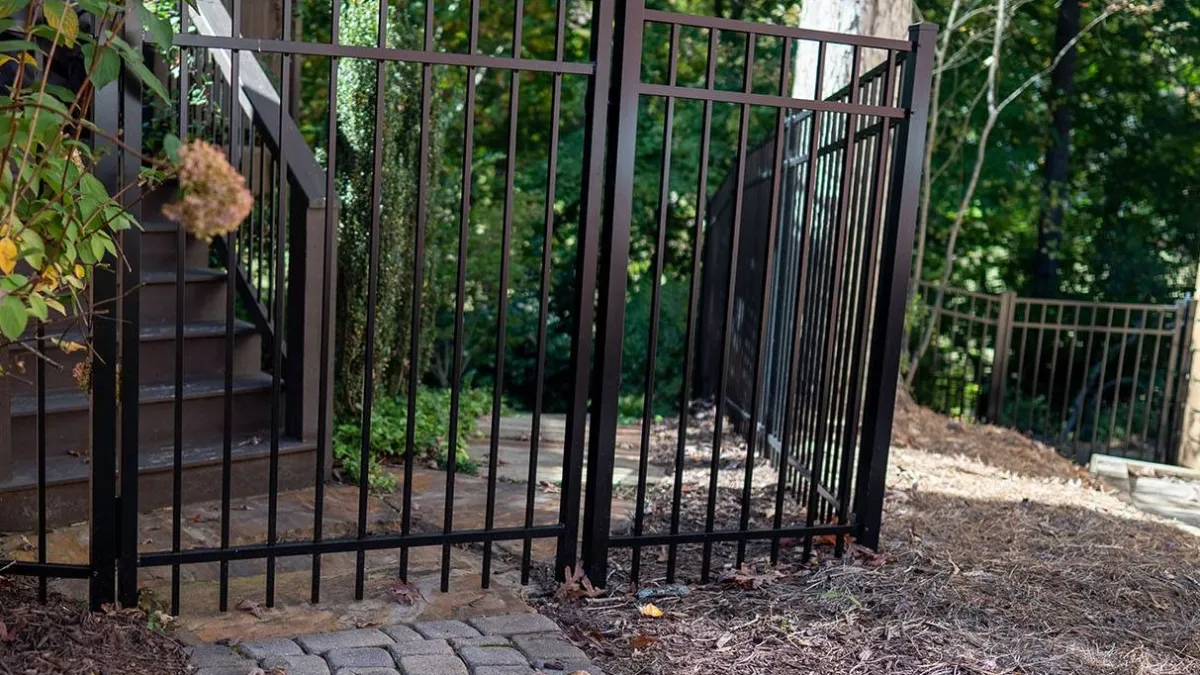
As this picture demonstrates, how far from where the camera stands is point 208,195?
188 centimetres

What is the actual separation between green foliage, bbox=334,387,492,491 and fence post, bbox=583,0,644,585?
1.55m

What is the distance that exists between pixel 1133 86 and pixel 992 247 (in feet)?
8.84

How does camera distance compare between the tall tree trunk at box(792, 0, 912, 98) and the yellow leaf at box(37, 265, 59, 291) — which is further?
the tall tree trunk at box(792, 0, 912, 98)

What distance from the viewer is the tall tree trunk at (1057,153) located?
12891 mm

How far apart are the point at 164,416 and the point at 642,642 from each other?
93.0 inches

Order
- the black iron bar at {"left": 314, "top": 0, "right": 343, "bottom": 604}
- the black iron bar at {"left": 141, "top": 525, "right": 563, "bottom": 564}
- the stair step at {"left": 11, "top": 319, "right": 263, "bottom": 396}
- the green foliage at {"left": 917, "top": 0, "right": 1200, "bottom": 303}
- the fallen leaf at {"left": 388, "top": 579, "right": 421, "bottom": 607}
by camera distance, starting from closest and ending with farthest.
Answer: the black iron bar at {"left": 314, "top": 0, "right": 343, "bottom": 604}
the black iron bar at {"left": 141, "top": 525, "right": 563, "bottom": 564}
the fallen leaf at {"left": 388, "top": 579, "right": 421, "bottom": 607}
the stair step at {"left": 11, "top": 319, "right": 263, "bottom": 396}
the green foliage at {"left": 917, "top": 0, "right": 1200, "bottom": 303}

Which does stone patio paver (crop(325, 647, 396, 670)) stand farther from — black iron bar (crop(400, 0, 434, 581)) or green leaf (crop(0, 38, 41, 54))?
green leaf (crop(0, 38, 41, 54))

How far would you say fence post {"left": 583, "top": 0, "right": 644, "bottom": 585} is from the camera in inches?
129

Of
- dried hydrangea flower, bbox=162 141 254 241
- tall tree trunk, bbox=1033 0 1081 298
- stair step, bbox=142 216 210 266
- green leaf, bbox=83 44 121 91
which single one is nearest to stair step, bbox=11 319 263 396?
stair step, bbox=142 216 210 266

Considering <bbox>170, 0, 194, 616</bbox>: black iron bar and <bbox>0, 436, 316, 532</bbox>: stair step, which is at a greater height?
<bbox>170, 0, 194, 616</bbox>: black iron bar

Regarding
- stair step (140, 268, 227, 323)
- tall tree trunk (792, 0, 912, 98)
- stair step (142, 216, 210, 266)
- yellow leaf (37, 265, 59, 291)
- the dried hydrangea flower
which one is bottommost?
stair step (140, 268, 227, 323)

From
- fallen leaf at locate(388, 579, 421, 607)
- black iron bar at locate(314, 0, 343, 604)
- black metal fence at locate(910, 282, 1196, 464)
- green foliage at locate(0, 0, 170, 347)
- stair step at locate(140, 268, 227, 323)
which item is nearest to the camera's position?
green foliage at locate(0, 0, 170, 347)

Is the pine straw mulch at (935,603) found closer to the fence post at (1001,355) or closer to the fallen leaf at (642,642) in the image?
the fallen leaf at (642,642)

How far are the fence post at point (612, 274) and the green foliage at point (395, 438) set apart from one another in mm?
1547
